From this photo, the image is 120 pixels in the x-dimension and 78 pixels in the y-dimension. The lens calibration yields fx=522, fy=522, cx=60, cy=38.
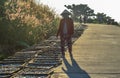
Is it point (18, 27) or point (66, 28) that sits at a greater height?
point (66, 28)

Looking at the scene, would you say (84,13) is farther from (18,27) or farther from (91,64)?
(91,64)

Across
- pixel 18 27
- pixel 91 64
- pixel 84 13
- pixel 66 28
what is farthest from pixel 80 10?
pixel 91 64

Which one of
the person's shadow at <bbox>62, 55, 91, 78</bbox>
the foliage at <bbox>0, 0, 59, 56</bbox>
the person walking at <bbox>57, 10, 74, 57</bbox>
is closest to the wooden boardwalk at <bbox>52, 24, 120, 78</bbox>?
the person's shadow at <bbox>62, 55, 91, 78</bbox>

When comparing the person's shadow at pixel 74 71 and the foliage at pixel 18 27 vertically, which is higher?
the foliage at pixel 18 27

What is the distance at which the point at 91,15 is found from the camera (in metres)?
74.4

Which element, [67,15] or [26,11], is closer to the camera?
[67,15]

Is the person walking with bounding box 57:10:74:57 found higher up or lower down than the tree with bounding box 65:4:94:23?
higher up

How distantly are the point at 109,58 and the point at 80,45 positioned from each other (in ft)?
17.5

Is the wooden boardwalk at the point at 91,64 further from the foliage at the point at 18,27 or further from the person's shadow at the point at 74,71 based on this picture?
the foliage at the point at 18,27

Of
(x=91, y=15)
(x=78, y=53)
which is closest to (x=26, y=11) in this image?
(x=78, y=53)

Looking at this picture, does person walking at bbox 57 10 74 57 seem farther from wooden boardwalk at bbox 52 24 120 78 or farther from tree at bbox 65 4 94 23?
tree at bbox 65 4 94 23

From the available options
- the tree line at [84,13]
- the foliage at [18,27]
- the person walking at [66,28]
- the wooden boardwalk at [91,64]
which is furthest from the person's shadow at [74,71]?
the tree line at [84,13]

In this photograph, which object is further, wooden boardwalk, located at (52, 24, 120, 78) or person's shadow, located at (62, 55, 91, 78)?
wooden boardwalk, located at (52, 24, 120, 78)

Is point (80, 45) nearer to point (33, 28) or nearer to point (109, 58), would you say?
point (33, 28)
